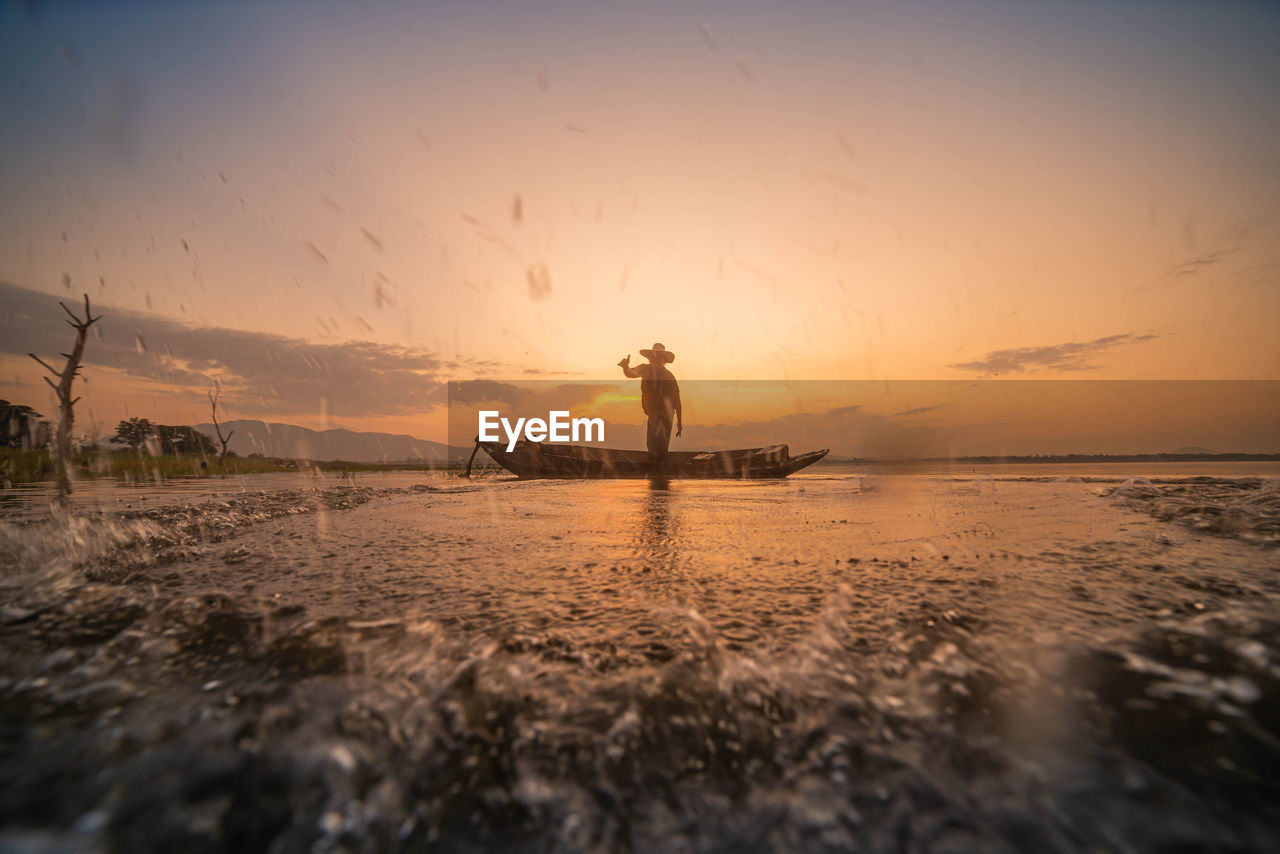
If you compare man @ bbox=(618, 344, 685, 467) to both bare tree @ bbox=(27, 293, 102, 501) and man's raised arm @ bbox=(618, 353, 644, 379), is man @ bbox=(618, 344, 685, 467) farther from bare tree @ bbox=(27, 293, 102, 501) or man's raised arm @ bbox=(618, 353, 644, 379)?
Answer: bare tree @ bbox=(27, 293, 102, 501)

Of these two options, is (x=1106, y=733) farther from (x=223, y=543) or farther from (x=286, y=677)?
→ (x=223, y=543)

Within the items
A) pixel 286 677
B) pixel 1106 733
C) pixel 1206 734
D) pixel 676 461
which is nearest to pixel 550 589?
pixel 286 677

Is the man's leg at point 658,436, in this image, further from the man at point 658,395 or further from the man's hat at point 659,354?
the man's hat at point 659,354

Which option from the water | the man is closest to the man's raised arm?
the man

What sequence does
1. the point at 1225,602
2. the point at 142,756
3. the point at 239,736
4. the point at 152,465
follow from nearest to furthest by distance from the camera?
the point at 142,756, the point at 239,736, the point at 1225,602, the point at 152,465

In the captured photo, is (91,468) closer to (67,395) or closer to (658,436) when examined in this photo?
(67,395)

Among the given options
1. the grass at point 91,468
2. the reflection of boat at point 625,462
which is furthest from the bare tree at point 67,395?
the reflection of boat at point 625,462

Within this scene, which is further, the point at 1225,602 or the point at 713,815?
the point at 1225,602
